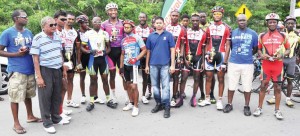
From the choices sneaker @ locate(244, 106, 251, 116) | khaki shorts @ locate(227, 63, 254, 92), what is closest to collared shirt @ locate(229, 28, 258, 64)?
khaki shorts @ locate(227, 63, 254, 92)

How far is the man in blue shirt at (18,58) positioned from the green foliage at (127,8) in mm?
9594

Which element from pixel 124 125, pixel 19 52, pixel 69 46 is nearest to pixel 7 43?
pixel 19 52

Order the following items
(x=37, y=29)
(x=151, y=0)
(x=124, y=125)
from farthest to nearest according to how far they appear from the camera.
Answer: (x=151, y=0), (x=37, y=29), (x=124, y=125)

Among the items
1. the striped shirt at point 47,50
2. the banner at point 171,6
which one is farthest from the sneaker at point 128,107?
the banner at point 171,6

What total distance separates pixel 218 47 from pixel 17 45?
4211mm

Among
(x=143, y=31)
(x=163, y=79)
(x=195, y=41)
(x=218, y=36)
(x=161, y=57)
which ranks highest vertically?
(x=143, y=31)

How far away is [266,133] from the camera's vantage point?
18.4ft

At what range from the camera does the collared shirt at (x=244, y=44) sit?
650 centimetres

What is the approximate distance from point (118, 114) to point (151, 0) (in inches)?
502

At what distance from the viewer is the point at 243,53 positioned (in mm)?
6539

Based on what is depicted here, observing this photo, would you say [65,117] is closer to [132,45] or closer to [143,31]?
[132,45]

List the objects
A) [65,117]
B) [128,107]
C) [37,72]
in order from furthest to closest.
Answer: [128,107]
[65,117]
[37,72]

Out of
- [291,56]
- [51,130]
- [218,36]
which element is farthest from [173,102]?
[291,56]

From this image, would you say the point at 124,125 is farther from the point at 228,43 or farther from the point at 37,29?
the point at 37,29
